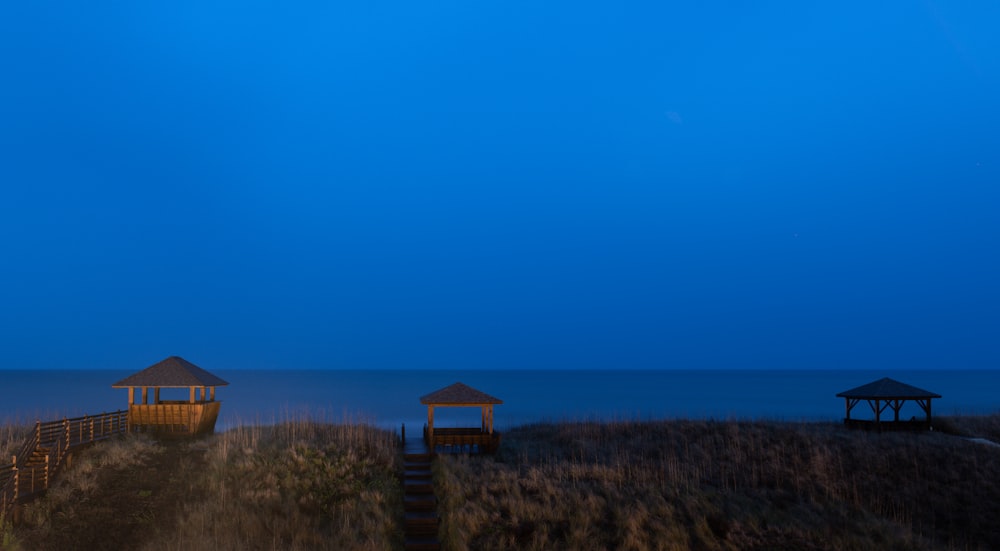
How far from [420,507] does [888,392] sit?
24121 millimetres

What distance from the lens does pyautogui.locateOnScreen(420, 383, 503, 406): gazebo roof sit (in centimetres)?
2469

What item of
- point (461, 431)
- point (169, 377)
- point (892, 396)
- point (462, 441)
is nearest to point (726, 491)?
point (462, 441)

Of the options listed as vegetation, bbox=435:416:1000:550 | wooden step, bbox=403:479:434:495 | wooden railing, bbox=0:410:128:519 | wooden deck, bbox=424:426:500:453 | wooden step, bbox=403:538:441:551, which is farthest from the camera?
wooden deck, bbox=424:426:500:453

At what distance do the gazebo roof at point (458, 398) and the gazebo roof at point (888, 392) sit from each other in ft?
58.1

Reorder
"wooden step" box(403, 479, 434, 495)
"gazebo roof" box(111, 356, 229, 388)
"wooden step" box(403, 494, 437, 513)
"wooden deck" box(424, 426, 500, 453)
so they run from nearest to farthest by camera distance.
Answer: "wooden step" box(403, 494, 437, 513)
"wooden step" box(403, 479, 434, 495)
"wooden deck" box(424, 426, 500, 453)
"gazebo roof" box(111, 356, 229, 388)

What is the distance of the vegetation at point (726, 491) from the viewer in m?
18.0

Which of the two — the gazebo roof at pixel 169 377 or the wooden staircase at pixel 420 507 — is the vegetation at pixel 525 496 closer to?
the wooden staircase at pixel 420 507

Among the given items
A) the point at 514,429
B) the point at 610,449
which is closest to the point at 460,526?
the point at 610,449

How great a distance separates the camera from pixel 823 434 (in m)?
28.9

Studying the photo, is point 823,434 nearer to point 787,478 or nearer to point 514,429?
point 787,478

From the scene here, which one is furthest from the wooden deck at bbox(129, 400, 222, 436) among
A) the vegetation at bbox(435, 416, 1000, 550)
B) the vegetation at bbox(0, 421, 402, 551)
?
the vegetation at bbox(435, 416, 1000, 550)

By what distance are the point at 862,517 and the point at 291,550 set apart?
16.4 m

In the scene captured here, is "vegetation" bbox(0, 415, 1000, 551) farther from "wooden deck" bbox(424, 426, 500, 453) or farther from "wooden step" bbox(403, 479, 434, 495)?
"wooden deck" bbox(424, 426, 500, 453)

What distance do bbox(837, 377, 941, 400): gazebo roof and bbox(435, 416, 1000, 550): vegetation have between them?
2.04m
